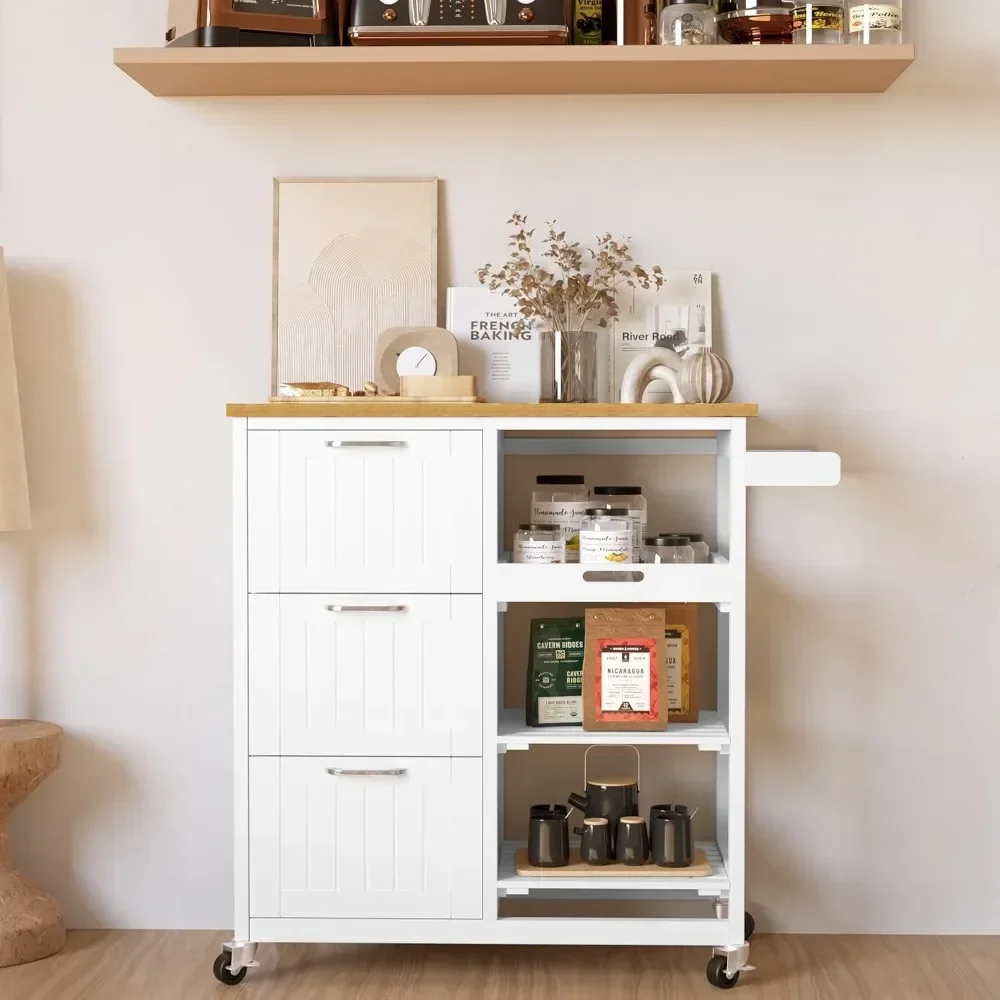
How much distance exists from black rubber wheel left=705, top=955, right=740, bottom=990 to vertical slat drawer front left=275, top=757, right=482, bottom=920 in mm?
456

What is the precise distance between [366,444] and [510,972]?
1.08 meters

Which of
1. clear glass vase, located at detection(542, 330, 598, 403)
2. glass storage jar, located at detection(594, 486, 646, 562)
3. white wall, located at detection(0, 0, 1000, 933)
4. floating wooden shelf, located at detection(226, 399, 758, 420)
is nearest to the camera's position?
floating wooden shelf, located at detection(226, 399, 758, 420)

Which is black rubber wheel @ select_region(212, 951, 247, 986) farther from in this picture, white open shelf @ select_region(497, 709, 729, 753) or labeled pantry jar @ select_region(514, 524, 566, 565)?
labeled pantry jar @ select_region(514, 524, 566, 565)

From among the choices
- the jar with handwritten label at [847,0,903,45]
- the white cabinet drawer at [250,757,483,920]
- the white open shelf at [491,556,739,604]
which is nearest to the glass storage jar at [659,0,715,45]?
the jar with handwritten label at [847,0,903,45]

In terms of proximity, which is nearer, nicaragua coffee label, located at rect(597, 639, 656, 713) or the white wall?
nicaragua coffee label, located at rect(597, 639, 656, 713)

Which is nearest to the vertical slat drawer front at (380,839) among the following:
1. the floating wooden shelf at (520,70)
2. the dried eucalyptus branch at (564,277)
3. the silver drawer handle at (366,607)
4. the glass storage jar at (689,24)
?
the silver drawer handle at (366,607)

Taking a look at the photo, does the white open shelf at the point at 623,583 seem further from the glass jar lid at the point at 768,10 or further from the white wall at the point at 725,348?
the glass jar lid at the point at 768,10

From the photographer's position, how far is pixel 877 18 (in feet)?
7.69

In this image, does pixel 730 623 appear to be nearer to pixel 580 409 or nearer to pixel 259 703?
pixel 580 409

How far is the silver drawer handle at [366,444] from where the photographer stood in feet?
7.34

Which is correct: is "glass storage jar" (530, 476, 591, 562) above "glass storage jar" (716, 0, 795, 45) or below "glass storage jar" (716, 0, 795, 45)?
below

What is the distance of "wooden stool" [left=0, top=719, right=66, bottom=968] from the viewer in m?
2.39

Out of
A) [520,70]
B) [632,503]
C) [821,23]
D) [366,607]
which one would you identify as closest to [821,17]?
[821,23]

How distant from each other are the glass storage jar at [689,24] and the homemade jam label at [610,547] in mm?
962
